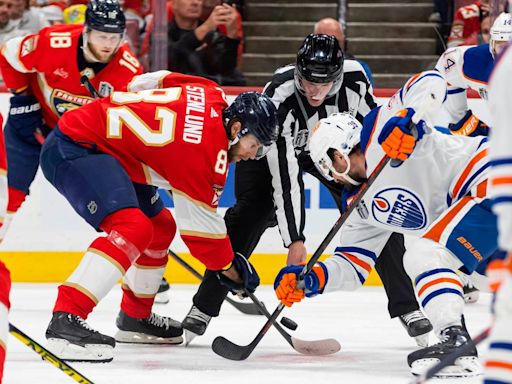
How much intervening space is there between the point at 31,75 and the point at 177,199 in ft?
5.10

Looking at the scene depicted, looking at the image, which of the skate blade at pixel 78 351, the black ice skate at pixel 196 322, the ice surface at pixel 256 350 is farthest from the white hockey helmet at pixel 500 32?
the skate blade at pixel 78 351

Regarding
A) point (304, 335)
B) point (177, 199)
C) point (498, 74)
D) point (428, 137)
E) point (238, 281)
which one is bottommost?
point (304, 335)

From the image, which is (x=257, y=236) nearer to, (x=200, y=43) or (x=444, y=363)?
(x=200, y=43)

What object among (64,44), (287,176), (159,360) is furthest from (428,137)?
(64,44)

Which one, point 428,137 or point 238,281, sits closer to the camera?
point 428,137

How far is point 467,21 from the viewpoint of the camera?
5.62m

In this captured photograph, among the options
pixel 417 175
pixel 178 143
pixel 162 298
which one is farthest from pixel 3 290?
pixel 162 298

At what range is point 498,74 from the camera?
5.48ft

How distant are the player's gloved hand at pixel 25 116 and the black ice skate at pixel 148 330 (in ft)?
3.51

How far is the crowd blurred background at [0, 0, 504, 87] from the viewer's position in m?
5.57

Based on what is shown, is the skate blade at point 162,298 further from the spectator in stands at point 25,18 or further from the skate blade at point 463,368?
the skate blade at point 463,368

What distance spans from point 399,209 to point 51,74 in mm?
1873

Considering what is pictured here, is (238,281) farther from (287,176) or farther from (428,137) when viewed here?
(428,137)

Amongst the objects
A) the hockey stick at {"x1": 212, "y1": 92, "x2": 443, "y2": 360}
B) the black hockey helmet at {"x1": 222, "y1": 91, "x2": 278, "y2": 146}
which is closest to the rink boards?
the hockey stick at {"x1": 212, "y1": 92, "x2": 443, "y2": 360}
